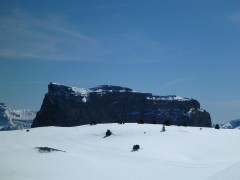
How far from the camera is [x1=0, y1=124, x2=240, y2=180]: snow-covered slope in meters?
29.9

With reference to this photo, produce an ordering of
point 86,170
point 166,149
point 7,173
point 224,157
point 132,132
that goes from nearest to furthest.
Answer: point 7,173 → point 86,170 → point 224,157 → point 166,149 → point 132,132

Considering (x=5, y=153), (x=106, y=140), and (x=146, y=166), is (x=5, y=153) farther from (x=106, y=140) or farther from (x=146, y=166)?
(x=106, y=140)

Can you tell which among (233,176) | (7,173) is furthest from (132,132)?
(233,176)

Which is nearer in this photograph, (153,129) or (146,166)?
(146,166)

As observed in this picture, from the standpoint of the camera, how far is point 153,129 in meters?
57.4

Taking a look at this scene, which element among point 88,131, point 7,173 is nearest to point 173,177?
point 7,173

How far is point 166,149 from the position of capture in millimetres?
45156

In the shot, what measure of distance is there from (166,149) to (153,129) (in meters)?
12.3

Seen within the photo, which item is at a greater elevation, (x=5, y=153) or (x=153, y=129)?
(x=153, y=129)

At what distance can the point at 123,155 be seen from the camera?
4088cm

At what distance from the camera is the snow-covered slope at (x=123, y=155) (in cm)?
2992

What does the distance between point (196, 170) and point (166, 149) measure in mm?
10997

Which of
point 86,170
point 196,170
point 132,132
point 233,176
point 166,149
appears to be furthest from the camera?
point 132,132

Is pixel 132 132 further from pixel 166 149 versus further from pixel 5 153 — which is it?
pixel 5 153
